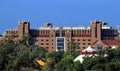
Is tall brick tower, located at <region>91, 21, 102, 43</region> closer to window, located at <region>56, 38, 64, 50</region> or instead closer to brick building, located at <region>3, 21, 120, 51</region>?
brick building, located at <region>3, 21, 120, 51</region>

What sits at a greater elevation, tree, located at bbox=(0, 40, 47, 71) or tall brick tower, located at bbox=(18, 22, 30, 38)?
tall brick tower, located at bbox=(18, 22, 30, 38)

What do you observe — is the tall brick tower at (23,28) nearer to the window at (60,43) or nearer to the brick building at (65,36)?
the brick building at (65,36)

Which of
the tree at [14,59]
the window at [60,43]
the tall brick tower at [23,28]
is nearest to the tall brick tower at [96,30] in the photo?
the window at [60,43]

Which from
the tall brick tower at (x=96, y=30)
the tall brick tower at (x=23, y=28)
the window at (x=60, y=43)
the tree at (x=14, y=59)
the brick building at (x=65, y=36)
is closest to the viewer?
the tree at (x=14, y=59)

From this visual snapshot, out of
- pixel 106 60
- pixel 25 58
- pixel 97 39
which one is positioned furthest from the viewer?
pixel 97 39

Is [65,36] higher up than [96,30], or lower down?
lower down

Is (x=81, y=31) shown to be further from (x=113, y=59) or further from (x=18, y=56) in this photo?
(x=18, y=56)

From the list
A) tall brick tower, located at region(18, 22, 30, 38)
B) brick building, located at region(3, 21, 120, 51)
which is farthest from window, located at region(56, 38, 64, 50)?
tall brick tower, located at region(18, 22, 30, 38)

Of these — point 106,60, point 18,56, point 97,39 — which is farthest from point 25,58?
point 97,39

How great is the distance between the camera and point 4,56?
3280 inches

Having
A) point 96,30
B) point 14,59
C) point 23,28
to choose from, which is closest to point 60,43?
point 96,30

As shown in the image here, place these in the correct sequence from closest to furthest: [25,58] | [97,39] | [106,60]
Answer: [25,58] < [106,60] < [97,39]

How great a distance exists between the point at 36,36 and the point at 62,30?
7.48 meters

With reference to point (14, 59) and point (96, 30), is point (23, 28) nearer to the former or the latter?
point (96, 30)
